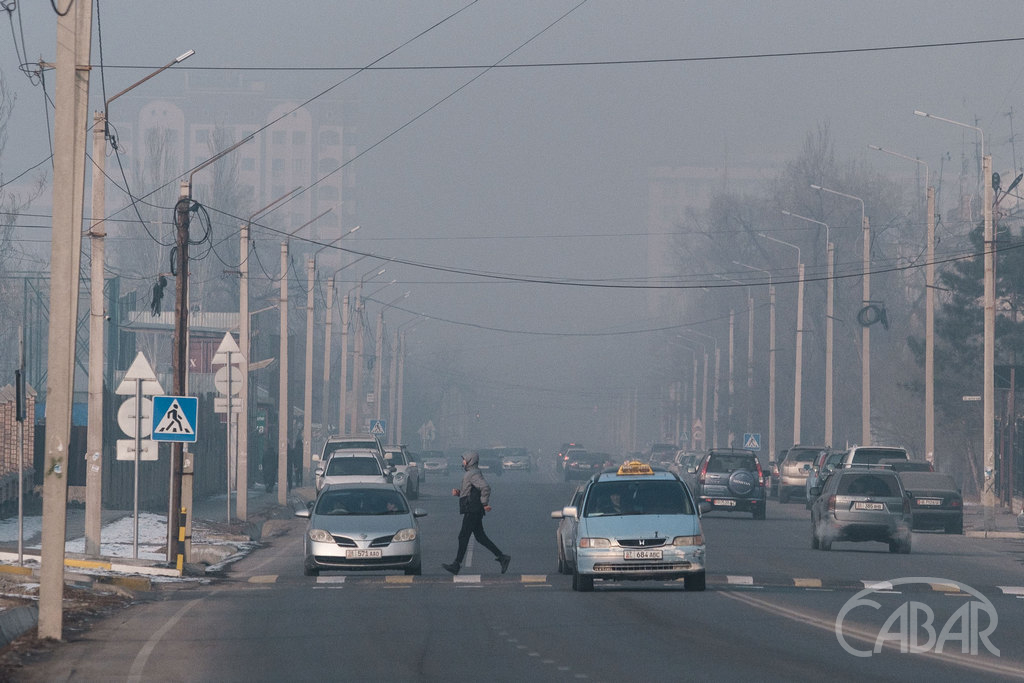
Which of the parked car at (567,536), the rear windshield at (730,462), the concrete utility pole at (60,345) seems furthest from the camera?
the rear windshield at (730,462)

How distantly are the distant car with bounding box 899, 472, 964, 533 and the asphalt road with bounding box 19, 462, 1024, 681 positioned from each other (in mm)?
10758

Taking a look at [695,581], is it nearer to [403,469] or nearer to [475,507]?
[475,507]

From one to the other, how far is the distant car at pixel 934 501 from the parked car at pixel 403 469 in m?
16.6

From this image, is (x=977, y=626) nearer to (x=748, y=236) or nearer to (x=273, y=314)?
(x=748, y=236)

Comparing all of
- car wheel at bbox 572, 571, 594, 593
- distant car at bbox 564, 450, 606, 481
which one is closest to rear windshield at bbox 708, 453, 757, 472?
car wheel at bbox 572, 571, 594, 593

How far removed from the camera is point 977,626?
16125 millimetres

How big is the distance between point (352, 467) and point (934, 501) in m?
14.9

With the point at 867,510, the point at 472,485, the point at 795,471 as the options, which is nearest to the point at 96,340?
the point at 472,485

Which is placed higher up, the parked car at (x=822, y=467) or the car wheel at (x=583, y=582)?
the parked car at (x=822, y=467)

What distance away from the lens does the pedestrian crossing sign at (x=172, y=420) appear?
24969 mm

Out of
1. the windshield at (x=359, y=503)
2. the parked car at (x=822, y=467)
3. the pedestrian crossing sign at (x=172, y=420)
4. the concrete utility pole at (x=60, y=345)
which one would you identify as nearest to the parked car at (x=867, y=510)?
the windshield at (x=359, y=503)

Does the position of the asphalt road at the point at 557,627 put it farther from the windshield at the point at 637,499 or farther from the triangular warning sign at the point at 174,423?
the triangular warning sign at the point at 174,423

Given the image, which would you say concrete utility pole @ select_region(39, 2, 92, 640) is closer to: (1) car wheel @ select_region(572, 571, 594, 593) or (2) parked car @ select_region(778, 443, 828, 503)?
(1) car wheel @ select_region(572, 571, 594, 593)

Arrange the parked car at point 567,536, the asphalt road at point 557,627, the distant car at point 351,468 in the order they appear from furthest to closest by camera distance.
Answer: the distant car at point 351,468 → the parked car at point 567,536 → the asphalt road at point 557,627
